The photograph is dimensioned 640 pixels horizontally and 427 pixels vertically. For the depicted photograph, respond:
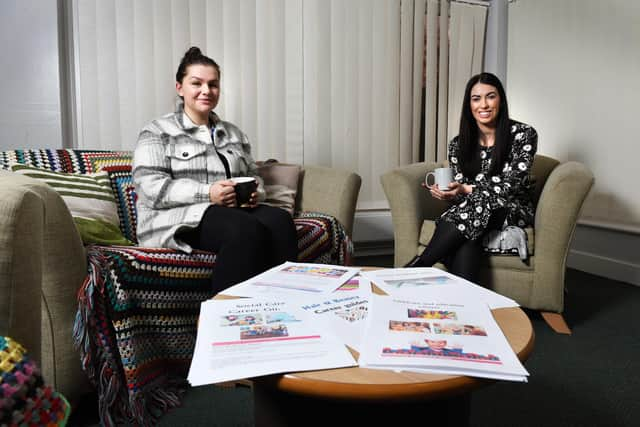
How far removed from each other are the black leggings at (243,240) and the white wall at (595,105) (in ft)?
6.94

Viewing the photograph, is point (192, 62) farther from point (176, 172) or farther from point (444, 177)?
point (444, 177)

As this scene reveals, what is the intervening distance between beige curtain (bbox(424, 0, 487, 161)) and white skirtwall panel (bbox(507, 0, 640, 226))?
0.32 meters

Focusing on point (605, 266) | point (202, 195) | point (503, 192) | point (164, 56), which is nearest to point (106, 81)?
point (164, 56)

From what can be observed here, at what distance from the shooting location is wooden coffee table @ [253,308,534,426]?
67 cm

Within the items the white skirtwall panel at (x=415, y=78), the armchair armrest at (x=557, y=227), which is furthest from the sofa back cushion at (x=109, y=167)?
the white skirtwall panel at (x=415, y=78)

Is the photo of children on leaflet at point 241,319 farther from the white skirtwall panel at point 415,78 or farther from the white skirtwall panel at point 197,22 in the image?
the white skirtwall panel at point 415,78

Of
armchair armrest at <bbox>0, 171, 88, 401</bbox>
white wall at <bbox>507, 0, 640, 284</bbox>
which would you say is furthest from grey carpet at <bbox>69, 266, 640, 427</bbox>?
white wall at <bbox>507, 0, 640, 284</bbox>

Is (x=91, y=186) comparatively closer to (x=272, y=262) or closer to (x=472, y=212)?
(x=272, y=262)

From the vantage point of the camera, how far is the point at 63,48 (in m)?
2.56

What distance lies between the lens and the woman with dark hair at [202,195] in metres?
1.68

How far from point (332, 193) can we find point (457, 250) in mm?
657

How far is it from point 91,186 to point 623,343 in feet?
7.15

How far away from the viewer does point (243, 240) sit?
1652 millimetres

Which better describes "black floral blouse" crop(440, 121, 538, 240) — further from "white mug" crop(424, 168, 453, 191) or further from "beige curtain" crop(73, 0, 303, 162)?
"beige curtain" crop(73, 0, 303, 162)
